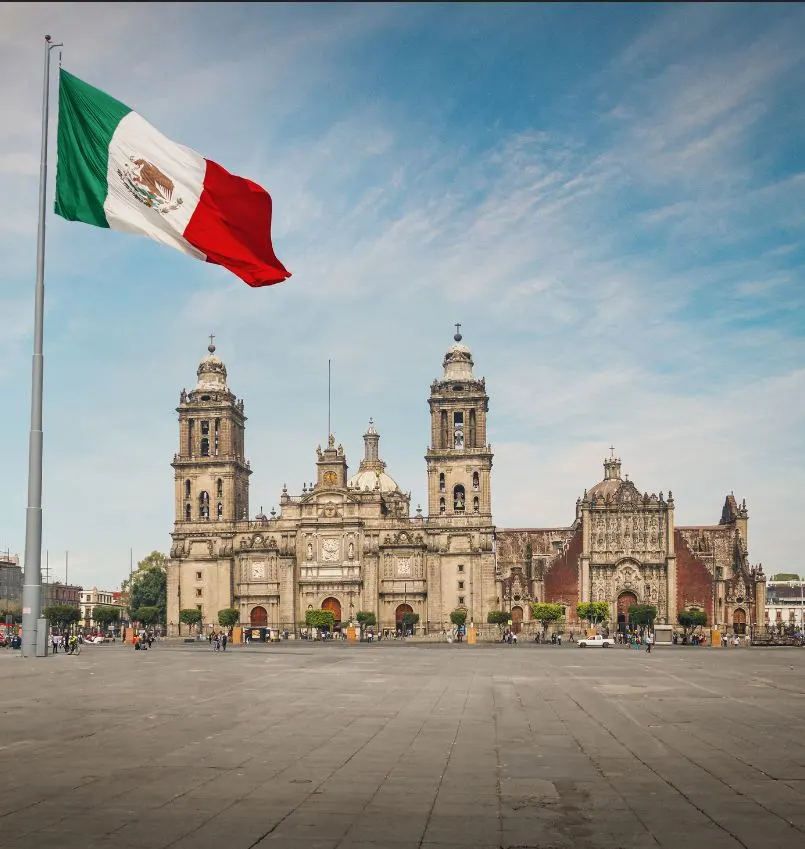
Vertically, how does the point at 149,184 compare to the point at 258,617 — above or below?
above

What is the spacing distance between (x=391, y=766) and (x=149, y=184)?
45.2 feet

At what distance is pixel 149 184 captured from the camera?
22.9 m

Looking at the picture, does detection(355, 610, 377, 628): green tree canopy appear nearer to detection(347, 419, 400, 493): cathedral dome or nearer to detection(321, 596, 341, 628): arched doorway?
detection(321, 596, 341, 628): arched doorway

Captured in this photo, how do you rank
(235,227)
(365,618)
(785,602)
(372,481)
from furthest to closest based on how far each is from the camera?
(785,602) < (372,481) < (365,618) < (235,227)

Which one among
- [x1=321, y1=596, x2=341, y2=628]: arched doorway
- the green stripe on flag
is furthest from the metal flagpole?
[x1=321, y1=596, x2=341, y2=628]: arched doorway

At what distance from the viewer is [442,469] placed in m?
108

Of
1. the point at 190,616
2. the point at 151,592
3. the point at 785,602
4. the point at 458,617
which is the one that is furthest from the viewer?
the point at 785,602

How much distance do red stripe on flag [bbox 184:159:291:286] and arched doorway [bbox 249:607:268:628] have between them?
88402mm

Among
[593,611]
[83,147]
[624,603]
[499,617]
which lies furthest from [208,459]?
[83,147]

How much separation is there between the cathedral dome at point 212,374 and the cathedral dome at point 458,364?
76.1 ft

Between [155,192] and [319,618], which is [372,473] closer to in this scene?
[319,618]

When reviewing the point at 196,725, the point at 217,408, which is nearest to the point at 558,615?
the point at 217,408

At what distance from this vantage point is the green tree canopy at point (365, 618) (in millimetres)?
100562

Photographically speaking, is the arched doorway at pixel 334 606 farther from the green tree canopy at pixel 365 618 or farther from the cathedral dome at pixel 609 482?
the cathedral dome at pixel 609 482
